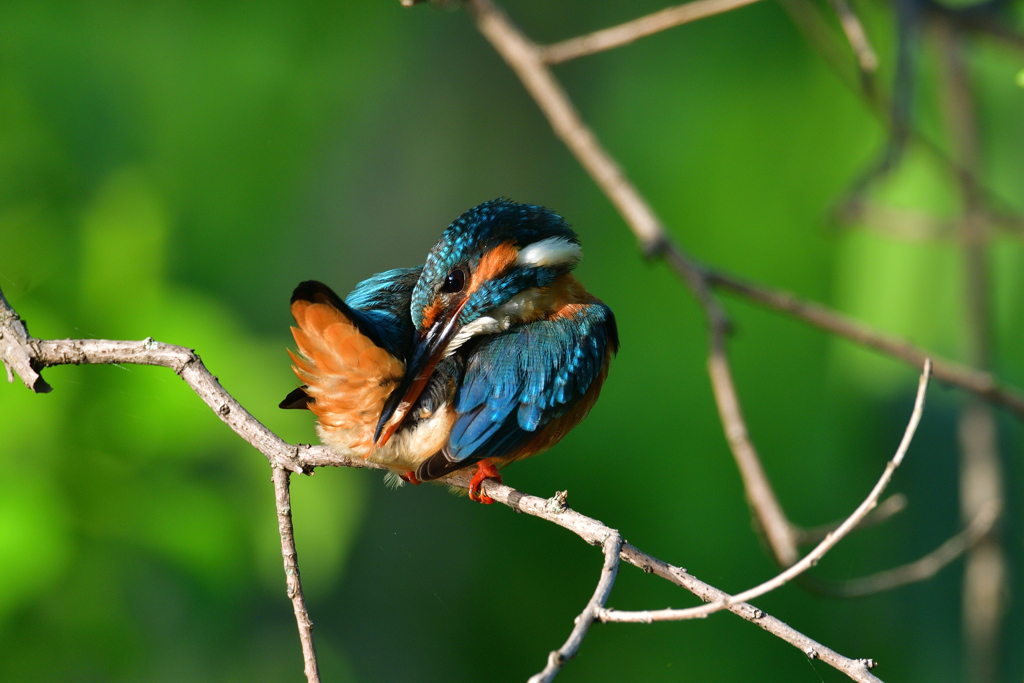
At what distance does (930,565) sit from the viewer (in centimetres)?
138

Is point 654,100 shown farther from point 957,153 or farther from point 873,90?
point 873,90

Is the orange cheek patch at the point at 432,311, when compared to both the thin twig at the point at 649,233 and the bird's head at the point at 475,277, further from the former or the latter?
the thin twig at the point at 649,233

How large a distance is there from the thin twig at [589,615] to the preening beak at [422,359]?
10.6 inches

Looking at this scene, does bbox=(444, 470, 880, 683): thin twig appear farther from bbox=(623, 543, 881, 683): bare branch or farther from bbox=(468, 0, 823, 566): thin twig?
bbox=(468, 0, 823, 566): thin twig

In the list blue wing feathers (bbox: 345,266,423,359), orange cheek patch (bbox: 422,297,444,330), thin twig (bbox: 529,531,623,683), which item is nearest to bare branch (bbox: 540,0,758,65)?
blue wing feathers (bbox: 345,266,423,359)

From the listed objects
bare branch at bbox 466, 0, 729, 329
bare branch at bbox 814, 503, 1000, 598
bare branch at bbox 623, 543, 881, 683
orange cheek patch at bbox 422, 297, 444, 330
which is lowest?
bare branch at bbox 623, 543, 881, 683

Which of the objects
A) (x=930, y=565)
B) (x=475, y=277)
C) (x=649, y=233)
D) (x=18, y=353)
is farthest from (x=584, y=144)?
(x=930, y=565)

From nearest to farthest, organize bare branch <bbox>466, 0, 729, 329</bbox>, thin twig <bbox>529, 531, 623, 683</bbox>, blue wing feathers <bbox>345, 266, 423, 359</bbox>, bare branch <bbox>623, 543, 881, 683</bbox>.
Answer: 1. thin twig <bbox>529, 531, 623, 683</bbox>
2. bare branch <bbox>623, 543, 881, 683</bbox>
3. blue wing feathers <bbox>345, 266, 423, 359</bbox>
4. bare branch <bbox>466, 0, 729, 329</bbox>

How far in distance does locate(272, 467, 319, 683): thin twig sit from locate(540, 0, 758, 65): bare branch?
2.92 ft

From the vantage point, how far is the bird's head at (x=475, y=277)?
0.78 metres

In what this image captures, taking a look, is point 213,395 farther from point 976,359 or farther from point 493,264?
point 976,359

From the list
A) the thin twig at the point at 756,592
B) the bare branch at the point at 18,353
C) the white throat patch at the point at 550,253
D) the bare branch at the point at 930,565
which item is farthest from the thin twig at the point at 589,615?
the bare branch at the point at 930,565

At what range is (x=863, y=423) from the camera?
3717 mm

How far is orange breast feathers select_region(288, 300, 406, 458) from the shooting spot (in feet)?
2.51
